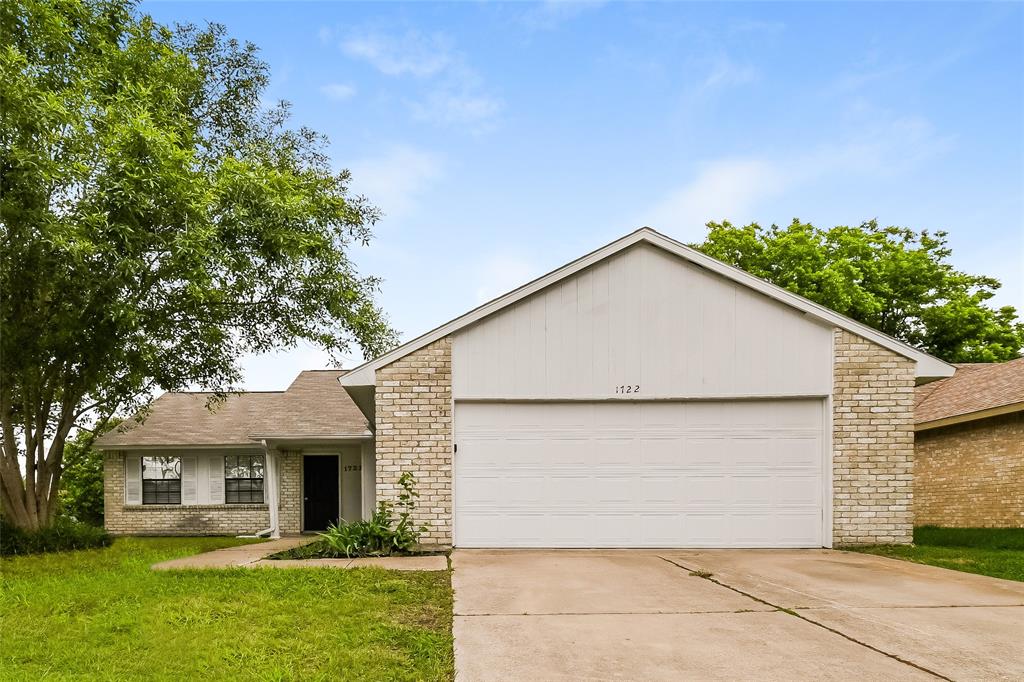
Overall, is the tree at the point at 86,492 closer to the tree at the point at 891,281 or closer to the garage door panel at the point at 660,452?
the garage door panel at the point at 660,452

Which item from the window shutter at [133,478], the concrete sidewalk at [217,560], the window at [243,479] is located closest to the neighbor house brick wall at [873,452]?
the concrete sidewalk at [217,560]

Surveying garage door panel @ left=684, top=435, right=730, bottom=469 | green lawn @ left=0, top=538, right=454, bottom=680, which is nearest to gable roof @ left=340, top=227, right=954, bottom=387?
garage door panel @ left=684, top=435, right=730, bottom=469

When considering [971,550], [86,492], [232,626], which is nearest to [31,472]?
[86,492]

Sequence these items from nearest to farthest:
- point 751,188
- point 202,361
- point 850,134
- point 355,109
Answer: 1. point 202,361
2. point 355,109
3. point 850,134
4. point 751,188

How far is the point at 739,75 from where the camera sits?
14.9 metres

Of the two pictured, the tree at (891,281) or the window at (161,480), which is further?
the tree at (891,281)

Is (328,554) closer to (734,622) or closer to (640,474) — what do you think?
(640,474)

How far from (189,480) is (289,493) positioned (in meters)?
3.16

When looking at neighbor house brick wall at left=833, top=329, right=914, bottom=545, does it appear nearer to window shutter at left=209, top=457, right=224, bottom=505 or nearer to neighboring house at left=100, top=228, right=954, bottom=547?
neighboring house at left=100, top=228, right=954, bottom=547

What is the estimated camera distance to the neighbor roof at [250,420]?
60.1ft

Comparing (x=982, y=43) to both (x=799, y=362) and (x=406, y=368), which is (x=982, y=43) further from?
(x=406, y=368)

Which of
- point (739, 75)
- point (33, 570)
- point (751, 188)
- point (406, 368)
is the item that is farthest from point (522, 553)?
point (751, 188)

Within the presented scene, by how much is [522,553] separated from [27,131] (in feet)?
31.0

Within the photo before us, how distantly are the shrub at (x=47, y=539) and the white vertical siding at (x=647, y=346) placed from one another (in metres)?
8.54
